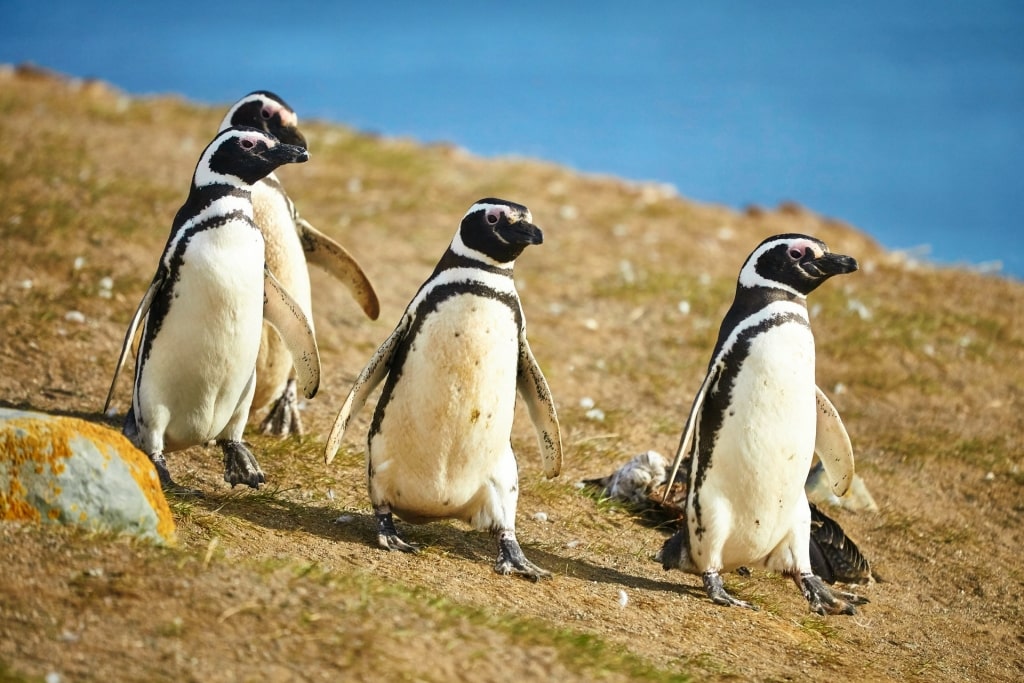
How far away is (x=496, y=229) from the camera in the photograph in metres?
4.91

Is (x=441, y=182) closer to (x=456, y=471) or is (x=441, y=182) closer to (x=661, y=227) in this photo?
(x=661, y=227)

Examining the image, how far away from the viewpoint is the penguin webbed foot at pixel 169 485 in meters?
5.11

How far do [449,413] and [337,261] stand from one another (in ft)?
7.17

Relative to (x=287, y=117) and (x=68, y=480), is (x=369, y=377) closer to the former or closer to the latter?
(x=68, y=480)

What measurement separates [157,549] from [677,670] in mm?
1774

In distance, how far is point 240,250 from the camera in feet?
17.5

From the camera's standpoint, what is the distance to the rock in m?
4.10

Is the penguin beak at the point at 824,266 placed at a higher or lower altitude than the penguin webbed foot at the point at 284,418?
higher

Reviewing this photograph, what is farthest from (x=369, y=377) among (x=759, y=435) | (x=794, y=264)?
(x=794, y=264)

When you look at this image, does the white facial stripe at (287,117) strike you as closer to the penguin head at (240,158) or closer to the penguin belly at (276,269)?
the penguin belly at (276,269)

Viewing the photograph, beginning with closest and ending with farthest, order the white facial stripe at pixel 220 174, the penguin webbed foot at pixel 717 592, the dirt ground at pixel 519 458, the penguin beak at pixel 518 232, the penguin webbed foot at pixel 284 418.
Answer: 1. the dirt ground at pixel 519 458
2. the penguin beak at pixel 518 232
3. the penguin webbed foot at pixel 717 592
4. the white facial stripe at pixel 220 174
5. the penguin webbed foot at pixel 284 418

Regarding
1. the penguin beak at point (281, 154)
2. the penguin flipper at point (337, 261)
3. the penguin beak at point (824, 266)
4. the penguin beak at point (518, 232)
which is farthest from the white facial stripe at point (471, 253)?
the penguin flipper at point (337, 261)

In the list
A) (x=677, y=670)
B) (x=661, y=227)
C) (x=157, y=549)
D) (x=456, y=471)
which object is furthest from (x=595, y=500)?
(x=661, y=227)

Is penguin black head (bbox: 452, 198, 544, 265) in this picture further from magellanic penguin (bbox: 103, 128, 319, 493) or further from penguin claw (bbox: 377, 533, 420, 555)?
penguin claw (bbox: 377, 533, 420, 555)
